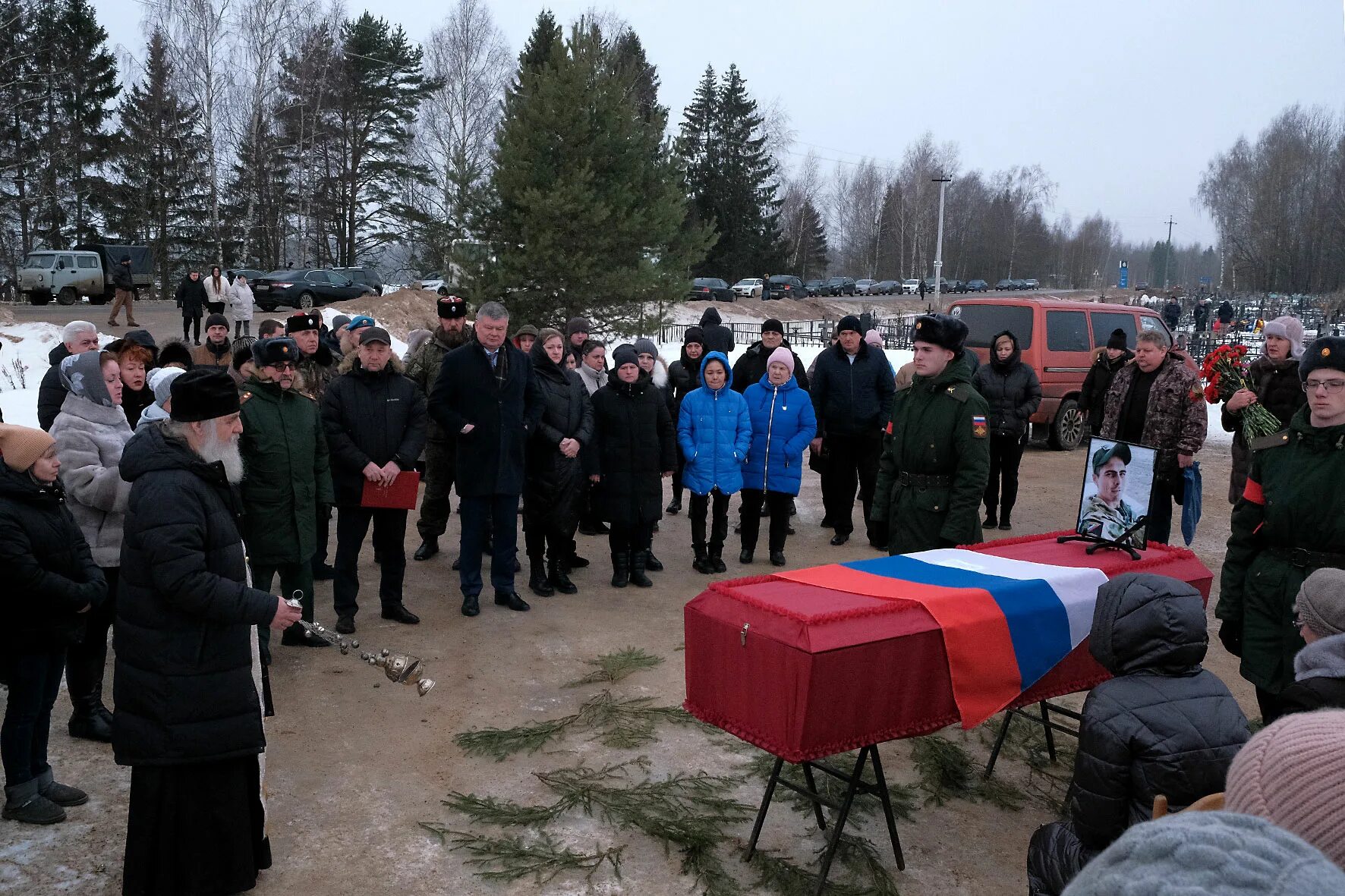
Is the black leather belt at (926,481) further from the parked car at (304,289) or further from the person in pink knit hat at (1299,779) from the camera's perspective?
the parked car at (304,289)

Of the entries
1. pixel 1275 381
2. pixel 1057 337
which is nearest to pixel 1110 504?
pixel 1275 381

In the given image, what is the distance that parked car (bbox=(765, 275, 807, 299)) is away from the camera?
159 feet

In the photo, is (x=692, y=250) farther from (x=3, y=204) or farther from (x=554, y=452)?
(x=3, y=204)

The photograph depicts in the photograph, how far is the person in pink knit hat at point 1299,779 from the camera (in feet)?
3.80

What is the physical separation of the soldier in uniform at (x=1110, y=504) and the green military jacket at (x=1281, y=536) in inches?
21.4

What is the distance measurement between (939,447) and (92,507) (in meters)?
4.10

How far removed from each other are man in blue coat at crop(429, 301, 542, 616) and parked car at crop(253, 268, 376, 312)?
80.3 ft

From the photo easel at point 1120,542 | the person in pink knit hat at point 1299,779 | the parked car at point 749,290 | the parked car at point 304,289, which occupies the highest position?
the parked car at point 749,290

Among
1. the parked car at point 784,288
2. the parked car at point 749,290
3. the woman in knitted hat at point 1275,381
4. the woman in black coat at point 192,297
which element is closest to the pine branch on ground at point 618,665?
the woman in knitted hat at point 1275,381

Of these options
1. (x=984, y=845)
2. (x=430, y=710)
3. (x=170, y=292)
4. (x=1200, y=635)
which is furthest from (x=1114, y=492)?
(x=170, y=292)

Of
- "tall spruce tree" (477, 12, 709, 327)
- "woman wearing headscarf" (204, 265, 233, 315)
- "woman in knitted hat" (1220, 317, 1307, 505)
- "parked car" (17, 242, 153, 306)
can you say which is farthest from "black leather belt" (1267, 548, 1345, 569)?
"parked car" (17, 242, 153, 306)

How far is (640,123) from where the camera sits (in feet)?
55.8

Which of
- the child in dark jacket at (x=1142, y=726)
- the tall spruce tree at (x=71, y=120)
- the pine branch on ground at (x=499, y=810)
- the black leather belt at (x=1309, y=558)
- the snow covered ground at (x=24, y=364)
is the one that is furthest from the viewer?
the tall spruce tree at (x=71, y=120)

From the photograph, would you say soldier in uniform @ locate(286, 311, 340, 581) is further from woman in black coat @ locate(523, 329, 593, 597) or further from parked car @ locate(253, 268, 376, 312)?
parked car @ locate(253, 268, 376, 312)
